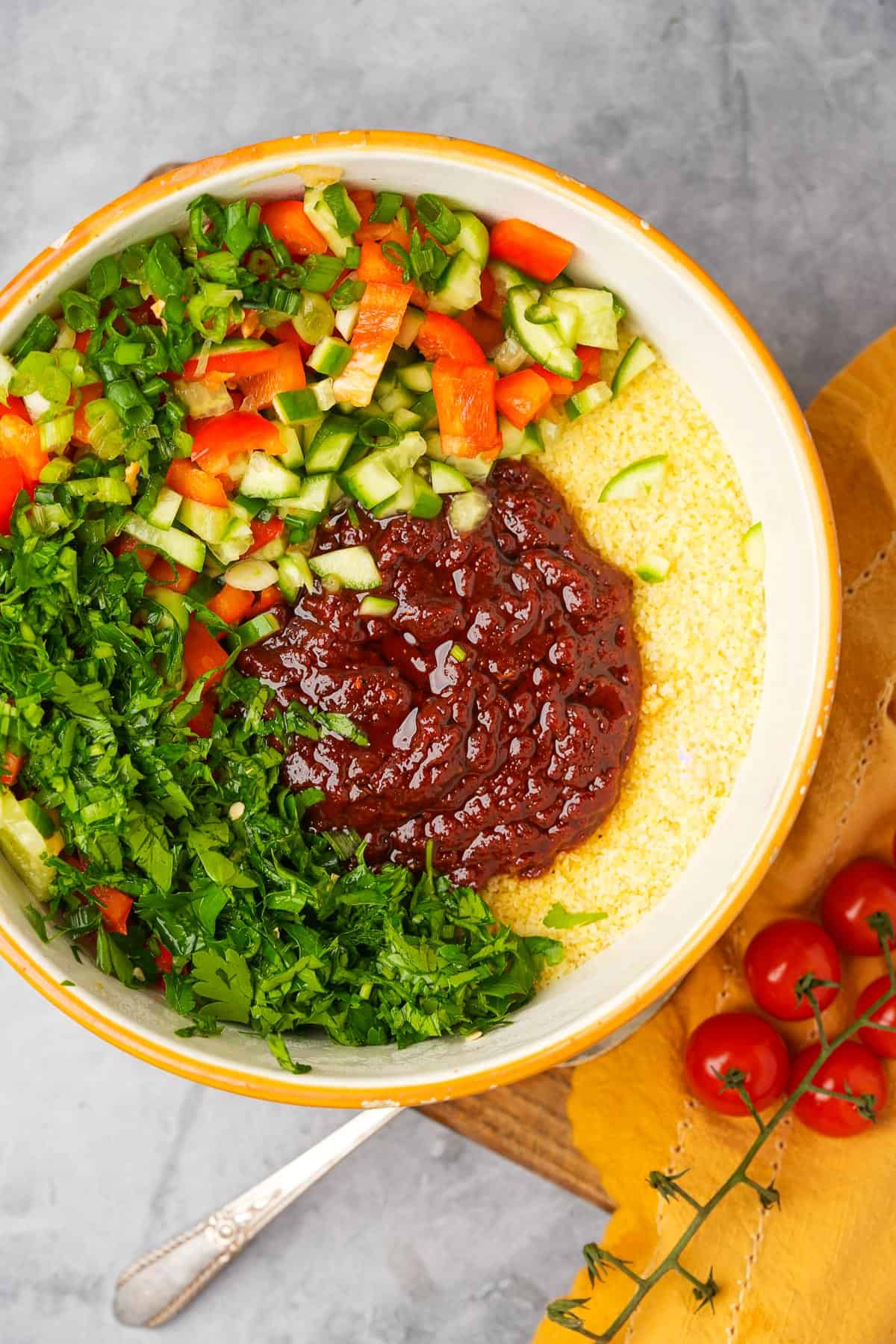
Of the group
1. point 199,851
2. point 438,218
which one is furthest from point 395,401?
point 199,851

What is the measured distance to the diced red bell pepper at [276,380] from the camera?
2.22m

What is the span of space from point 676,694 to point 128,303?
4.35 feet

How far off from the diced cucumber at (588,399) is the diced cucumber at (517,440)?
0.28ft

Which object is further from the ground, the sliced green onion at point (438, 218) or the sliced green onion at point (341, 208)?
the sliced green onion at point (341, 208)

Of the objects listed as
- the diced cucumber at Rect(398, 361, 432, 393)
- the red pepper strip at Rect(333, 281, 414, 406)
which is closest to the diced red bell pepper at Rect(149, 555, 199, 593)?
the red pepper strip at Rect(333, 281, 414, 406)

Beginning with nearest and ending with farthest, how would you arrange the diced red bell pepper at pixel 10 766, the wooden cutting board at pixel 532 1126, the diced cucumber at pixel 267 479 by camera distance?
the diced red bell pepper at pixel 10 766 < the diced cucumber at pixel 267 479 < the wooden cutting board at pixel 532 1126

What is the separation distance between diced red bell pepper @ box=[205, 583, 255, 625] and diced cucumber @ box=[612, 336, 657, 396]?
878 mm

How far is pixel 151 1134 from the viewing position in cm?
Result: 287

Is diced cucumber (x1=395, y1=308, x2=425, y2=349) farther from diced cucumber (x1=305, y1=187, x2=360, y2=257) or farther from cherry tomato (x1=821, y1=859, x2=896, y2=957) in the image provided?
cherry tomato (x1=821, y1=859, x2=896, y2=957)

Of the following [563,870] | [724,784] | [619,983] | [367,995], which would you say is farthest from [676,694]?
[367,995]

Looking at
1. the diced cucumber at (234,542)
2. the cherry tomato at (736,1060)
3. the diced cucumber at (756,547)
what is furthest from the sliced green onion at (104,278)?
the cherry tomato at (736,1060)

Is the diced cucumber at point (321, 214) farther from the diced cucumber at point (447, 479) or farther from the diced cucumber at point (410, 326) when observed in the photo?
the diced cucumber at point (447, 479)

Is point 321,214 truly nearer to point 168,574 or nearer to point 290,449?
point 290,449

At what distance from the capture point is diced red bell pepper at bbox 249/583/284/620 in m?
2.34
